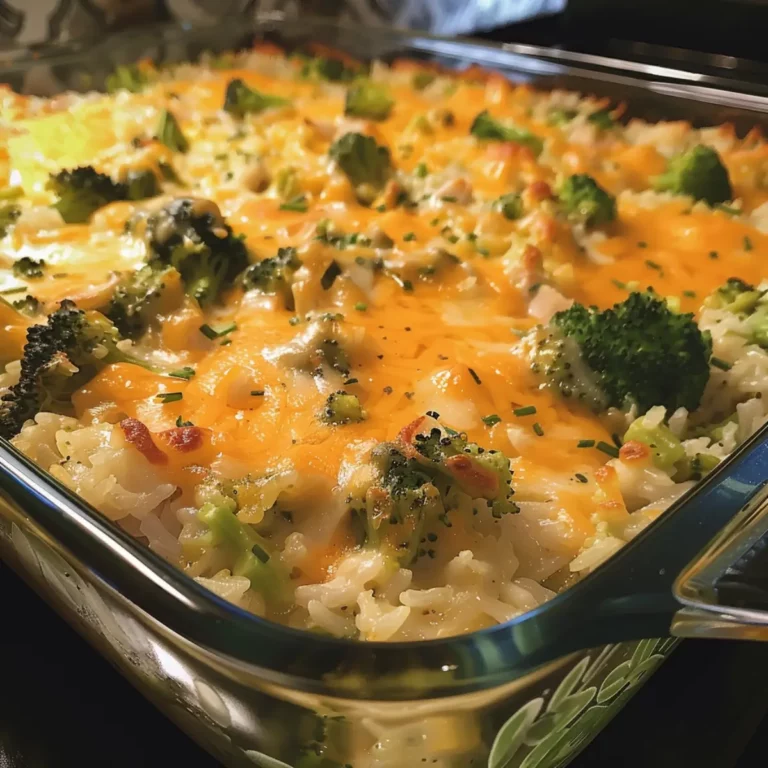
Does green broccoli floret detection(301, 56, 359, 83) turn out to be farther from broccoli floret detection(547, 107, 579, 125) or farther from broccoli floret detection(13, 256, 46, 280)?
broccoli floret detection(13, 256, 46, 280)

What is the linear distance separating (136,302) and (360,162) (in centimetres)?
88

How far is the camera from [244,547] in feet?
3.86

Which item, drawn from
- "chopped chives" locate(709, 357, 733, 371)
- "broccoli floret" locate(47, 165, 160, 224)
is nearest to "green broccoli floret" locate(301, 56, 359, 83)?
"broccoli floret" locate(47, 165, 160, 224)

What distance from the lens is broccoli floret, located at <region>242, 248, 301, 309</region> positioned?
182 centimetres

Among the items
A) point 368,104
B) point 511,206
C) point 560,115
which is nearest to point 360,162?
point 511,206

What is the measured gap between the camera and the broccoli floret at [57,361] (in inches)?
57.3

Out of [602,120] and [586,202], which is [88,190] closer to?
[586,202]

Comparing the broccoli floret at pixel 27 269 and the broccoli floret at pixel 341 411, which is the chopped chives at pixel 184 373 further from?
the broccoli floret at pixel 27 269

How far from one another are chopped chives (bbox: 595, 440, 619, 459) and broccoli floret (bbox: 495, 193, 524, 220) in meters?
0.84

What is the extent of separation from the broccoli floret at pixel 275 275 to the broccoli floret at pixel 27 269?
47cm

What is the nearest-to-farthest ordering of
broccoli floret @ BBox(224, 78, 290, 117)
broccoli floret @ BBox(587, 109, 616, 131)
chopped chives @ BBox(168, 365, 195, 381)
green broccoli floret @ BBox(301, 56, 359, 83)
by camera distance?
chopped chives @ BBox(168, 365, 195, 381), broccoli floret @ BBox(587, 109, 616, 131), broccoli floret @ BBox(224, 78, 290, 117), green broccoli floret @ BBox(301, 56, 359, 83)

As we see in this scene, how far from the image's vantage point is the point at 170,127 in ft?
8.48

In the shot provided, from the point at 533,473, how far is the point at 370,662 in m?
0.65

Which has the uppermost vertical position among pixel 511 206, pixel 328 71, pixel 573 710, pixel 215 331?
pixel 328 71
